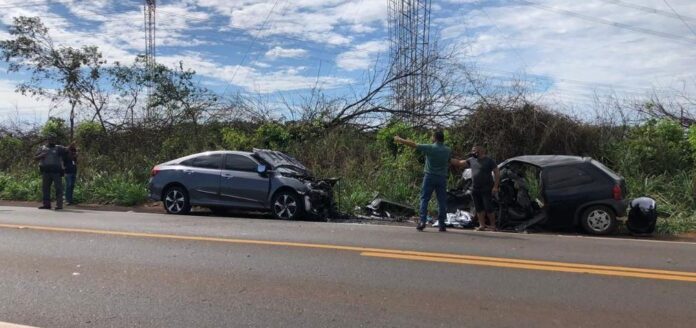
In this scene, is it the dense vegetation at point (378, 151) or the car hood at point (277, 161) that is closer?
the car hood at point (277, 161)

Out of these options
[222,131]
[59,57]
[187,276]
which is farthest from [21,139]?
[187,276]

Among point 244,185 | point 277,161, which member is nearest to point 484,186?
point 277,161

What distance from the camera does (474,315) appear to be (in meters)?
5.36

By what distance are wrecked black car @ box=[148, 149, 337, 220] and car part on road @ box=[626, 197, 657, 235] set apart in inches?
240

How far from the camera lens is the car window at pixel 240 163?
13.7m

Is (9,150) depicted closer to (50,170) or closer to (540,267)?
(50,170)

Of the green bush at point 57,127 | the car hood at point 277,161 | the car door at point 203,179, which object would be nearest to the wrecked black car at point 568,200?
the car hood at point 277,161

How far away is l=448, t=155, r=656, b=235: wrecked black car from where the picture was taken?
11.5 meters

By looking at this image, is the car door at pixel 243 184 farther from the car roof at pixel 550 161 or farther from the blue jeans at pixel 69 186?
the blue jeans at pixel 69 186

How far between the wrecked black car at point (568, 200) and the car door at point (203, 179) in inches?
238

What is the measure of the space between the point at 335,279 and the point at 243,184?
7.25 metres

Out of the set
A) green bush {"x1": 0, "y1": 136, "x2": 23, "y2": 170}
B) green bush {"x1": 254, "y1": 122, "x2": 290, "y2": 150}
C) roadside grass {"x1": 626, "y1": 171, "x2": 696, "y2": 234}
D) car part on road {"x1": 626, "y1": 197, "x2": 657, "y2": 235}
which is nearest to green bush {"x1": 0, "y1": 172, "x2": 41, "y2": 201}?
green bush {"x1": 0, "y1": 136, "x2": 23, "y2": 170}

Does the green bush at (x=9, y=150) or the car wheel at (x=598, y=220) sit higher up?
the green bush at (x=9, y=150)

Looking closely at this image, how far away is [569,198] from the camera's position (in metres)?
11.6
